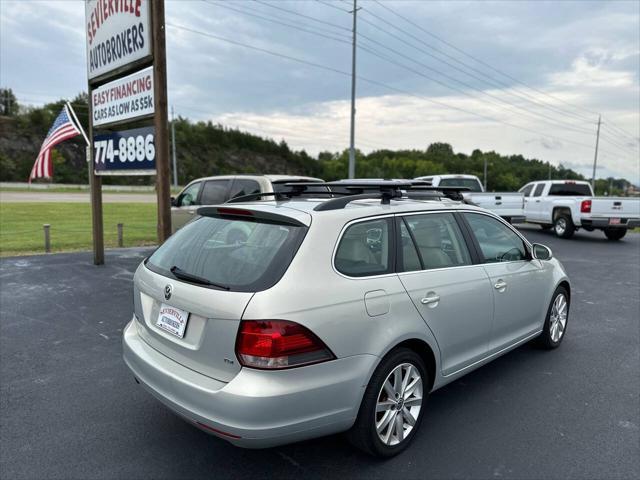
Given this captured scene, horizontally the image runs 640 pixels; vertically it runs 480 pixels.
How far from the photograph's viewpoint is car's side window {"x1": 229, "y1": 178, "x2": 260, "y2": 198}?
9234 millimetres

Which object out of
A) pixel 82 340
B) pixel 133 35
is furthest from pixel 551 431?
pixel 133 35

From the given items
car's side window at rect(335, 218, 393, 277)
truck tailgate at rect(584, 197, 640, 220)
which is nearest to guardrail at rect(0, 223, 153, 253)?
car's side window at rect(335, 218, 393, 277)

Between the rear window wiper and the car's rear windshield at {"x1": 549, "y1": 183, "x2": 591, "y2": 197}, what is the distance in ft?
53.8

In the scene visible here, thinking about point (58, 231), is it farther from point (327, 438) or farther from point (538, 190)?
point (538, 190)

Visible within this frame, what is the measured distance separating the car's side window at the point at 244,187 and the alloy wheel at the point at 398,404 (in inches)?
260

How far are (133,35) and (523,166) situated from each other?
114 metres

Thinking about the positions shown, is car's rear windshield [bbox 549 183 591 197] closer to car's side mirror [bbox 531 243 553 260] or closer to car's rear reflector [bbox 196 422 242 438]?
car's side mirror [bbox 531 243 553 260]

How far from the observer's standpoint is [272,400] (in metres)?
2.34

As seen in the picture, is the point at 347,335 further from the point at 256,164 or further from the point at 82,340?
the point at 256,164

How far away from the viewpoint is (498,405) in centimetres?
360

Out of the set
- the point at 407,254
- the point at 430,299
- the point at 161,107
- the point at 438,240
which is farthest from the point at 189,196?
the point at 430,299

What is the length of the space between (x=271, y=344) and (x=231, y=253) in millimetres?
721

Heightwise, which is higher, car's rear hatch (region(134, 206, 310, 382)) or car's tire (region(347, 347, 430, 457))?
car's rear hatch (region(134, 206, 310, 382))

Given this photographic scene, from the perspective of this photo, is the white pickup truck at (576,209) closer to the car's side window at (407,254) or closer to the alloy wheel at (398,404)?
the car's side window at (407,254)
